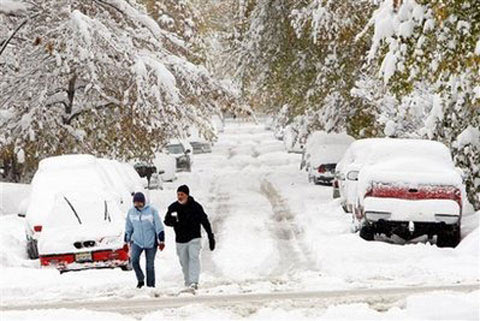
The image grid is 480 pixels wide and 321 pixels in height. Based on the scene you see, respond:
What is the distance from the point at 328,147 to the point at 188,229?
20633 millimetres

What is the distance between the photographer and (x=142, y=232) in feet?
39.8

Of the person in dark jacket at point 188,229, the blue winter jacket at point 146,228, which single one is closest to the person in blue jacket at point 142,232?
the blue winter jacket at point 146,228

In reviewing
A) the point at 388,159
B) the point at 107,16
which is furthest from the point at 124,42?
the point at 388,159

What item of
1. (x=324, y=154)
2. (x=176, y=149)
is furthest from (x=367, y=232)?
(x=176, y=149)

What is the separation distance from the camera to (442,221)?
15.9 m

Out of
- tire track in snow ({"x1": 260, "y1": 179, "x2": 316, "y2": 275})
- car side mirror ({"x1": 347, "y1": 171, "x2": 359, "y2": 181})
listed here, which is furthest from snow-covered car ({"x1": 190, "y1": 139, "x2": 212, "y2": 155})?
car side mirror ({"x1": 347, "y1": 171, "x2": 359, "y2": 181})

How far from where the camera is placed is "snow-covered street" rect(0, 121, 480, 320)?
9266mm

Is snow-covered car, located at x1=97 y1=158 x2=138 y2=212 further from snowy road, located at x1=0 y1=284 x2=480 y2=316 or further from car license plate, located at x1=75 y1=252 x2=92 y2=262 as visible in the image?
snowy road, located at x1=0 y1=284 x2=480 y2=316

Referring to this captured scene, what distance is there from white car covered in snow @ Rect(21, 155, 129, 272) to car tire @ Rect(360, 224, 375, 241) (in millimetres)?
4811

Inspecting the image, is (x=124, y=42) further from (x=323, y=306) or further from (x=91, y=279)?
(x=323, y=306)

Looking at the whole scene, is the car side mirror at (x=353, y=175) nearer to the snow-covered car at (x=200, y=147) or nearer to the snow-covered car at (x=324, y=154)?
the snow-covered car at (x=324, y=154)

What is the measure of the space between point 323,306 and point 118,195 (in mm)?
7133

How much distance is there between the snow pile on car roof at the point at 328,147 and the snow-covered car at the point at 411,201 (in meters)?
14.4

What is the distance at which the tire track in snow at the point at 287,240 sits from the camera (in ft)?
50.4
